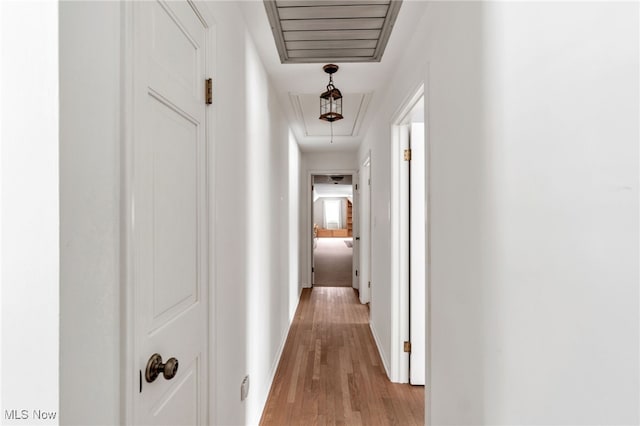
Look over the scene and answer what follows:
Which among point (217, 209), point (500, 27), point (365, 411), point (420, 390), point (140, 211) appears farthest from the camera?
point (420, 390)

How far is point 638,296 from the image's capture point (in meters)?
0.52

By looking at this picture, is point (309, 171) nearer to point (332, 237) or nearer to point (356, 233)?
point (356, 233)

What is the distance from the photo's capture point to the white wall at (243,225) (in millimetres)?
1295

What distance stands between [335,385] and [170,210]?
A: 81.5 inches

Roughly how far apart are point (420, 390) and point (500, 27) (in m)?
2.40

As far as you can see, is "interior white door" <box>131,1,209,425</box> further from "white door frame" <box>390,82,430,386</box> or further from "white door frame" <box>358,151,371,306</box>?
"white door frame" <box>358,151,371,306</box>

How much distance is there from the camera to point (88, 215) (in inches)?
25.0

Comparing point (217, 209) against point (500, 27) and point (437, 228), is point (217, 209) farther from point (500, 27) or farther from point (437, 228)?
point (500, 27)

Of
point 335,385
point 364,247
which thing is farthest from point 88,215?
point 364,247

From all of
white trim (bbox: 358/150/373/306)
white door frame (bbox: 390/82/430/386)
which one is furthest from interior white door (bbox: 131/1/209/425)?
white trim (bbox: 358/150/373/306)

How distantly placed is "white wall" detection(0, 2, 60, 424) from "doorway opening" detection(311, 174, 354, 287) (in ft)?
15.5

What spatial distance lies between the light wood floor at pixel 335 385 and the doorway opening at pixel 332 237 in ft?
6.90

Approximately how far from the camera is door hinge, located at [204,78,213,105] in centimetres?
116

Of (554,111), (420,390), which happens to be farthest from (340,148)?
(554,111)
